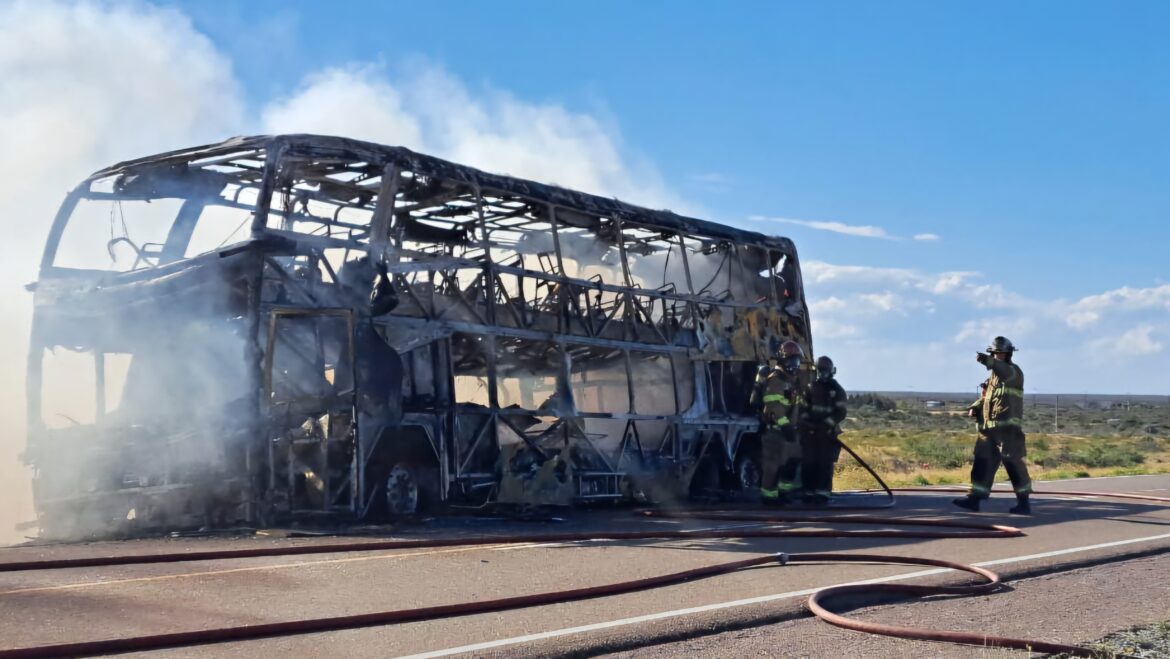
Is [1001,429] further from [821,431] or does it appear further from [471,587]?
[471,587]

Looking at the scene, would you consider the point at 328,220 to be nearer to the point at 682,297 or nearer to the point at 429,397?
the point at 429,397

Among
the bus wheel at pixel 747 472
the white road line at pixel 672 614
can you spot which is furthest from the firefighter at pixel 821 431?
the white road line at pixel 672 614

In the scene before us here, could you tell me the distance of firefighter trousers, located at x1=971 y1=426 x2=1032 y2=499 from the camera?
1359 centimetres

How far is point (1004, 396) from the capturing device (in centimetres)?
1377

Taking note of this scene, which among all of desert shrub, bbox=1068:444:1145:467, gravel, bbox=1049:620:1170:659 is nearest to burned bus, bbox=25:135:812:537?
gravel, bbox=1049:620:1170:659

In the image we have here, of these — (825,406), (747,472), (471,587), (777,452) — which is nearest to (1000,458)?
(825,406)

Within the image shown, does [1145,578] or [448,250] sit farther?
[448,250]

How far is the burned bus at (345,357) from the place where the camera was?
1144 centimetres

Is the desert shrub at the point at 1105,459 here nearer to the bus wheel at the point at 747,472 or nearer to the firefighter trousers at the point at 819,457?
the bus wheel at the point at 747,472

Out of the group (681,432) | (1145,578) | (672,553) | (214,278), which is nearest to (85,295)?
(214,278)

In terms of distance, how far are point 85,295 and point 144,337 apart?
76cm

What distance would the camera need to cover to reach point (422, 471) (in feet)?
41.9

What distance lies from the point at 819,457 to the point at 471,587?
928cm

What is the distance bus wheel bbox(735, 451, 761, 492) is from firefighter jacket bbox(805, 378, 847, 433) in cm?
202
